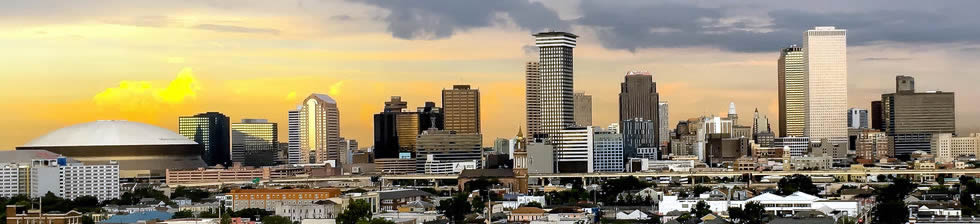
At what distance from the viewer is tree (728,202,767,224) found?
70500mm

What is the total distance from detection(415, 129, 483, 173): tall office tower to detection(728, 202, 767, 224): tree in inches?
4172

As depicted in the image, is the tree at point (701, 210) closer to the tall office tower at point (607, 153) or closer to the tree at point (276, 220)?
the tree at point (276, 220)

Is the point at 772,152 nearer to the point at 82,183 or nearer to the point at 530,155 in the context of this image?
the point at 530,155

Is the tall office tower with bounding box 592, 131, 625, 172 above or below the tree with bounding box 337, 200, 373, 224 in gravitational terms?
above

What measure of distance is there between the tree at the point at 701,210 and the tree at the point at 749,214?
1.23 m

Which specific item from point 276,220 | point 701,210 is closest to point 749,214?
point 701,210

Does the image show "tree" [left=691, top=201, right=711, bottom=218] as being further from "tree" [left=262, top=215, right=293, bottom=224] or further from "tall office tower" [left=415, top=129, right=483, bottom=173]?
"tall office tower" [left=415, top=129, right=483, bottom=173]

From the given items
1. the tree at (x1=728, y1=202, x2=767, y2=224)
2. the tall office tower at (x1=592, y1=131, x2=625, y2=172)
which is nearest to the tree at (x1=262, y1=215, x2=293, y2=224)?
the tree at (x1=728, y1=202, x2=767, y2=224)

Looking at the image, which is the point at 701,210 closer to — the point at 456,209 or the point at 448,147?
the point at 456,209

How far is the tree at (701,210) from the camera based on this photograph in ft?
245

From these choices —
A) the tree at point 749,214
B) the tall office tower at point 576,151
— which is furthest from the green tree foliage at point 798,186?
the tall office tower at point 576,151

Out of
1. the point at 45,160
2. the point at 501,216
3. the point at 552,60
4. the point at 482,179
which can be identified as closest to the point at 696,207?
the point at 501,216

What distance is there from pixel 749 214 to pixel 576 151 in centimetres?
11064

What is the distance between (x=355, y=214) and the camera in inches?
2768
